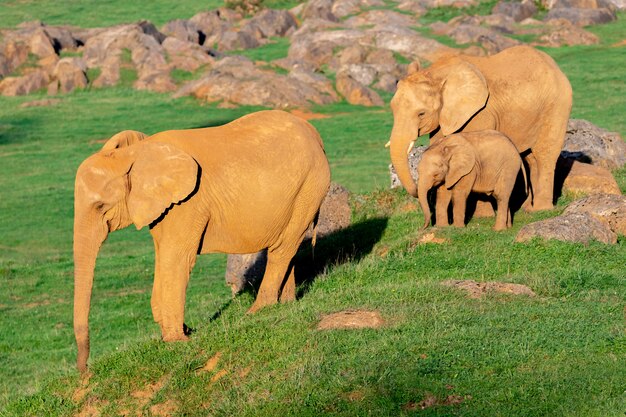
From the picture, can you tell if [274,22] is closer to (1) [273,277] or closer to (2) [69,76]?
(2) [69,76]

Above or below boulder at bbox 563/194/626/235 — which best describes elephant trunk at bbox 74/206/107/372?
above

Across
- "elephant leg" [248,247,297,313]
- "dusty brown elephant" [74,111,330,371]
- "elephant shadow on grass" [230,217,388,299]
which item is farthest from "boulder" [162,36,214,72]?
"dusty brown elephant" [74,111,330,371]

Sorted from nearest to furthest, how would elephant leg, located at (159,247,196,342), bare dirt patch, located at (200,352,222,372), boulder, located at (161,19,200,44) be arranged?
1. bare dirt patch, located at (200,352,222,372)
2. elephant leg, located at (159,247,196,342)
3. boulder, located at (161,19,200,44)

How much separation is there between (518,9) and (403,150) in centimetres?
6134

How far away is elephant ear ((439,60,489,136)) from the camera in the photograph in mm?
19984

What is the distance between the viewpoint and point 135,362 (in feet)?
46.3

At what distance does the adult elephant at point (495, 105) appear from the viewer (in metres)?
19.8

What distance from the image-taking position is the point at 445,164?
64.1 ft

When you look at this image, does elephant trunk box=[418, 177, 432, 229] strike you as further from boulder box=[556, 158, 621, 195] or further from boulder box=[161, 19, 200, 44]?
boulder box=[161, 19, 200, 44]

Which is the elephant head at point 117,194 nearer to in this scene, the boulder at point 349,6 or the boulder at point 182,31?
the boulder at point 182,31

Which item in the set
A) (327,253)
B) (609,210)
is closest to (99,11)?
(327,253)

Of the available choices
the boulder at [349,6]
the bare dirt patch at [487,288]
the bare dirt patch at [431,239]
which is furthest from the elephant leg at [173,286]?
the boulder at [349,6]

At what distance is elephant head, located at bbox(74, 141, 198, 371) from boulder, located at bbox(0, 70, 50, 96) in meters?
52.3

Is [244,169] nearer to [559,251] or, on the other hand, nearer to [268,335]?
[268,335]
